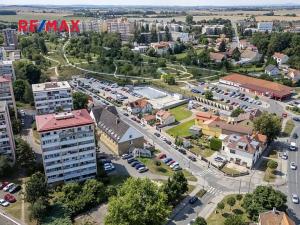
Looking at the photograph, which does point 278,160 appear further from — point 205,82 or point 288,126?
point 205,82

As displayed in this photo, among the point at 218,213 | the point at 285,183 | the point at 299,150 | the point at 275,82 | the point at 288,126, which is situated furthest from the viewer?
the point at 275,82

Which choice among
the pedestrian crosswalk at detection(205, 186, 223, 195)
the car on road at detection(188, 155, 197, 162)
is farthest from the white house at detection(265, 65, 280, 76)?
the pedestrian crosswalk at detection(205, 186, 223, 195)

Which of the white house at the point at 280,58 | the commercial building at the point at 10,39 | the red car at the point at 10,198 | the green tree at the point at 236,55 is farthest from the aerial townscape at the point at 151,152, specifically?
the commercial building at the point at 10,39

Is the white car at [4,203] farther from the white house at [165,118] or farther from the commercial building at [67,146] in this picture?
the white house at [165,118]

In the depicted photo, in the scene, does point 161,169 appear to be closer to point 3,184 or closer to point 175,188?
point 175,188

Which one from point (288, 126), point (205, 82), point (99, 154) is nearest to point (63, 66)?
point (205, 82)

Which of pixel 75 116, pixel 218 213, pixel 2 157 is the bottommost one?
pixel 218 213

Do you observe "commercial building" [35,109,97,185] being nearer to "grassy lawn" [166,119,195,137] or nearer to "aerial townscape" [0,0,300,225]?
"aerial townscape" [0,0,300,225]
